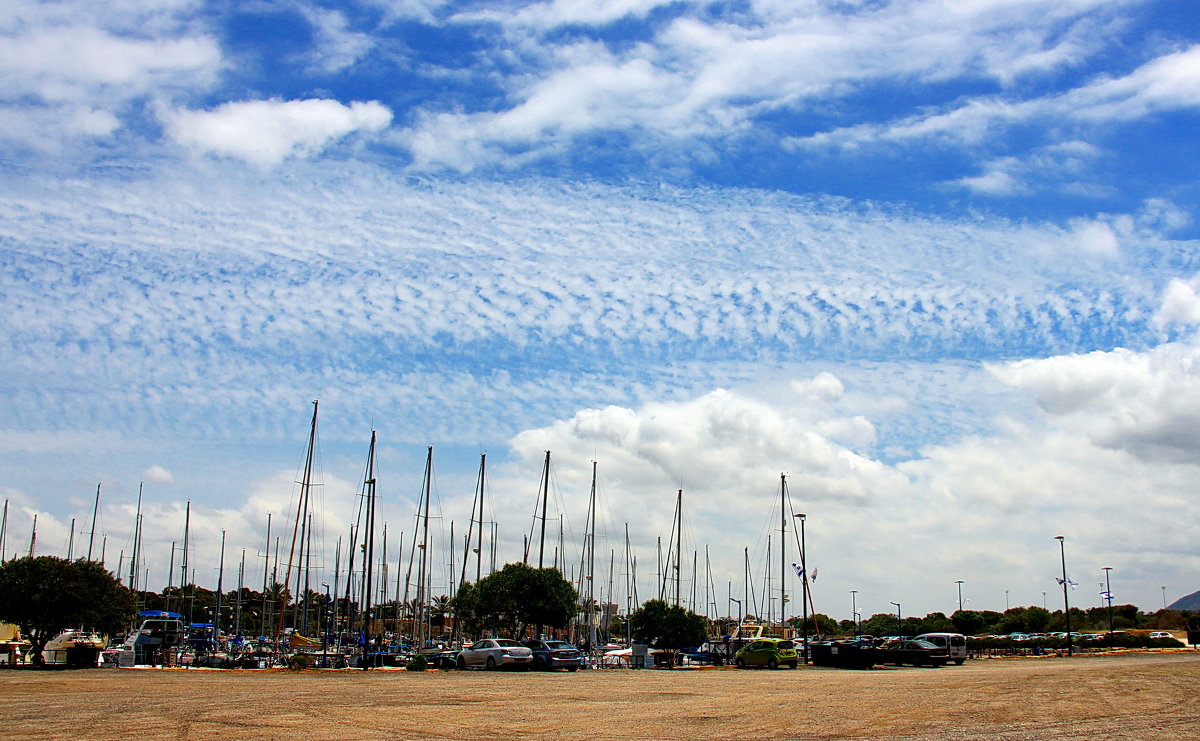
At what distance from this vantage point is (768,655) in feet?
163

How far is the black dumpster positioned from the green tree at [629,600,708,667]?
16821mm

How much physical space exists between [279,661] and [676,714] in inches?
1329

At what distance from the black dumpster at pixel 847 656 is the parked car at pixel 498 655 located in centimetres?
1652

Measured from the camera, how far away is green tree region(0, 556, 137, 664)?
45.9 m

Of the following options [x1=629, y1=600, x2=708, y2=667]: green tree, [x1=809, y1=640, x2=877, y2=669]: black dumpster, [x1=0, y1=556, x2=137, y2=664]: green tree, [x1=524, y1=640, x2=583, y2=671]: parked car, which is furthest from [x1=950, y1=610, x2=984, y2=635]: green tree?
[x1=0, y1=556, x2=137, y2=664]: green tree

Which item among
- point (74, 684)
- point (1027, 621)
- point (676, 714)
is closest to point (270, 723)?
point (676, 714)

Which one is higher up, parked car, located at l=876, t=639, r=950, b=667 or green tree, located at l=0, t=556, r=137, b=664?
green tree, located at l=0, t=556, r=137, b=664

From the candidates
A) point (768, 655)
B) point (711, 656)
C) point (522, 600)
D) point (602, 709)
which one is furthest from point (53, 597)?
point (602, 709)

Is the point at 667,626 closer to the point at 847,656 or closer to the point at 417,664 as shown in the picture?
the point at 847,656

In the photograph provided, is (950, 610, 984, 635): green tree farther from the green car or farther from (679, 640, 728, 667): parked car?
the green car

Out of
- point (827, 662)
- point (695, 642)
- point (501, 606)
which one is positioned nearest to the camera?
point (827, 662)

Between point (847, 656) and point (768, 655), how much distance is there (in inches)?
155

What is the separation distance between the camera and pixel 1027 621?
4515 inches

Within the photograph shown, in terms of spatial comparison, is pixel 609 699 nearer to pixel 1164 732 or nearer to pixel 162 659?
pixel 1164 732
